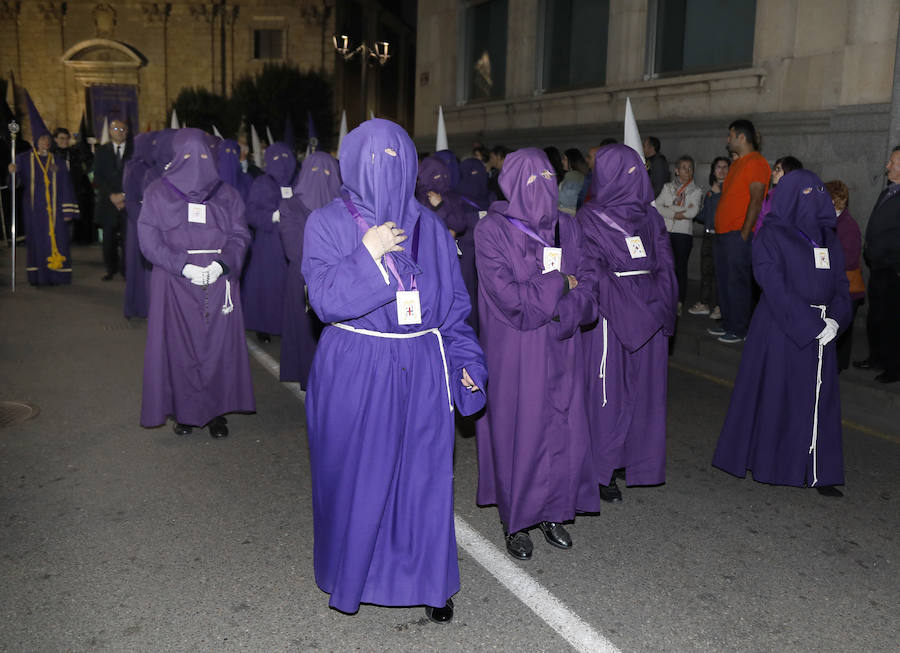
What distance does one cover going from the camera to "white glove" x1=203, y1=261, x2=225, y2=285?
5938 mm

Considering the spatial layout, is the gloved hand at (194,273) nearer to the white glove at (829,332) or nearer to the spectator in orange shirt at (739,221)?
the white glove at (829,332)

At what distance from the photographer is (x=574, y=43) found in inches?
679

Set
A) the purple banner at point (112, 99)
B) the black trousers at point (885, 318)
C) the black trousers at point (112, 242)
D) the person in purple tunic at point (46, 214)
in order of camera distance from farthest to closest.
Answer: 1. the purple banner at point (112, 99)
2. the black trousers at point (112, 242)
3. the person in purple tunic at point (46, 214)
4. the black trousers at point (885, 318)

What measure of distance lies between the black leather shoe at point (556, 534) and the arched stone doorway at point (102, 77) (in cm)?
4502

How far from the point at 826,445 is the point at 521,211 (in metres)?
2.54

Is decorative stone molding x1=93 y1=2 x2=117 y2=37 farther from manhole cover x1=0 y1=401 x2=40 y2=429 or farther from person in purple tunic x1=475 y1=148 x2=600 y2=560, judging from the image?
person in purple tunic x1=475 y1=148 x2=600 y2=560

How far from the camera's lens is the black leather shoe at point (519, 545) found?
4363 mm

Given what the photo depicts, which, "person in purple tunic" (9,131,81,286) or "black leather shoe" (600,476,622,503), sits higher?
"person in purple tunic" (9,131,81,286)

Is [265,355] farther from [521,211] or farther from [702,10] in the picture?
[702,10]

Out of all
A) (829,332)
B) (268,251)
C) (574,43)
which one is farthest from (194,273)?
(574,43)

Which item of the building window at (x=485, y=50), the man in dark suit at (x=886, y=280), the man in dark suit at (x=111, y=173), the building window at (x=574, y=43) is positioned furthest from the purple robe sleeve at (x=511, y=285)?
the building window at (x=485, y=50)

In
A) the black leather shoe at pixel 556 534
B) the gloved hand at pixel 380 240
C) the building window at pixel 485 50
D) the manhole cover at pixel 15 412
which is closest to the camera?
the gloved hand at pixel 380 240

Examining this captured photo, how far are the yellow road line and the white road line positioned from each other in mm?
3726

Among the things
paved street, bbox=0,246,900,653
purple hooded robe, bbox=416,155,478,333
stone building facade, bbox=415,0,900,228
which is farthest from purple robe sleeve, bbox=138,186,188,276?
stone building facade, bbox=415,0,900,228
